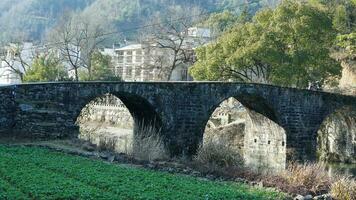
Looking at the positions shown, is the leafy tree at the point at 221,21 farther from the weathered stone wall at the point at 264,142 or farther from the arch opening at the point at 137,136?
the arch opening at the point at 137,136

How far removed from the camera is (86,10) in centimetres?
10219

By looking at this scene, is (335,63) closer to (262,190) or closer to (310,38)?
(310,38)

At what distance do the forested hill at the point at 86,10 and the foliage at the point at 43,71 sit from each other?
79.0 feet

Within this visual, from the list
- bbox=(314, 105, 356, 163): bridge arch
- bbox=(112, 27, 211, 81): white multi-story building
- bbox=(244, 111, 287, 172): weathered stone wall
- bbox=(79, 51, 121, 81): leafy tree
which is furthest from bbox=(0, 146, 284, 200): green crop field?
bbox=(79, 51, 121, 81): leafy tree

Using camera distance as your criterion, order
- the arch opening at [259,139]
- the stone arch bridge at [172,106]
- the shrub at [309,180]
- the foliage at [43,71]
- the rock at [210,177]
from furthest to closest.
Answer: the foliage at [43,71]
the arch opening at [259,139]
the stone arch bridge at [172,106]
the rock at [210,177]
the shrub at [309,180]

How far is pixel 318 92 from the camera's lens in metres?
27.5

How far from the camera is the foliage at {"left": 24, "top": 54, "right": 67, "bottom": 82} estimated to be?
49.0 metres

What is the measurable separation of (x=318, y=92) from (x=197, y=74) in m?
9.18

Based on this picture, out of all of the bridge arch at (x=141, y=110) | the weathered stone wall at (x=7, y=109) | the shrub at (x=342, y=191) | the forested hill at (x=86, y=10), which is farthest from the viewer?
the forested hill at (x=86, y=10)

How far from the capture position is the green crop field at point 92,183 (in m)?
10.2

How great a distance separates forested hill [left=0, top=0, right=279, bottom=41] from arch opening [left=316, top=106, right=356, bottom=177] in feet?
137

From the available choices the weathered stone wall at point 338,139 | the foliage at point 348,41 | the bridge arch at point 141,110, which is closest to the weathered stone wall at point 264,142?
the weathered stone wall at point 338,139

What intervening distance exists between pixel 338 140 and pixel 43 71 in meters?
27.4

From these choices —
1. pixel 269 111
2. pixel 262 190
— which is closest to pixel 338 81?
pixel 269 111
